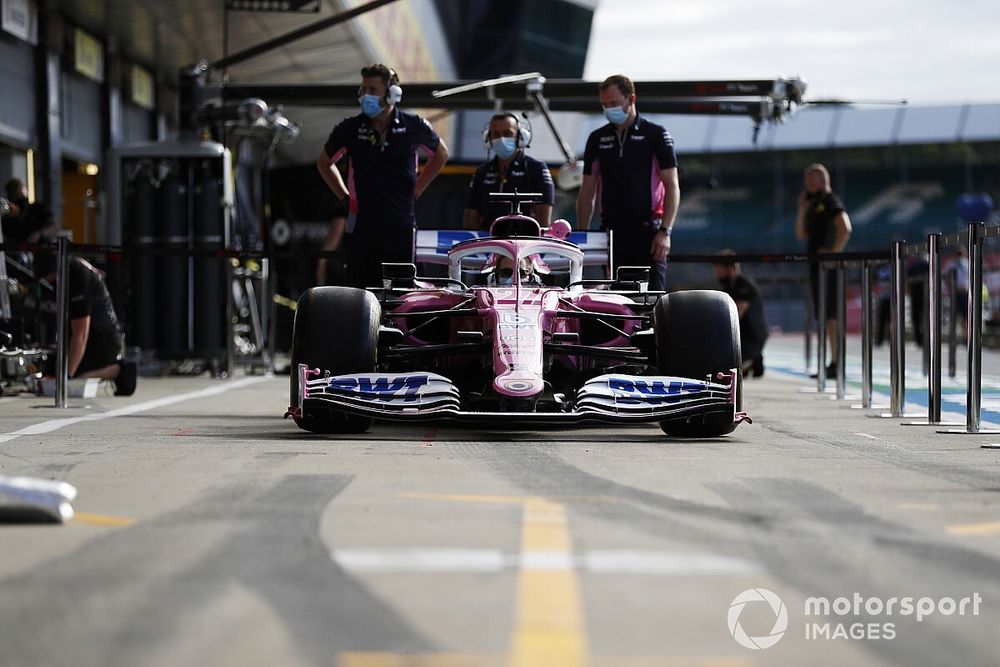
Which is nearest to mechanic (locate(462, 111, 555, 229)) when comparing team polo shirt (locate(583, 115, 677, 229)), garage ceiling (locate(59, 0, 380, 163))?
team polo shirt (locate(583, 115, 677, 229))

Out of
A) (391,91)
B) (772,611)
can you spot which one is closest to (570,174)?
(391,91)

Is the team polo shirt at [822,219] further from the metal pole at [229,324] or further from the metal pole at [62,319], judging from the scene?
the metal pole at [62,319]

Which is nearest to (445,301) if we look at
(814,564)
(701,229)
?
(814,564)

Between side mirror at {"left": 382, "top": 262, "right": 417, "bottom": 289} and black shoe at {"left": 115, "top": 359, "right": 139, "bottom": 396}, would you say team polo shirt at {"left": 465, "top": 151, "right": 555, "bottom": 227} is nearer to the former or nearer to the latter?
side mirror at {"left": 382, "top": 262, "right": 417, "bottom": 289}

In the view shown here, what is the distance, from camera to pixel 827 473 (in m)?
5.59

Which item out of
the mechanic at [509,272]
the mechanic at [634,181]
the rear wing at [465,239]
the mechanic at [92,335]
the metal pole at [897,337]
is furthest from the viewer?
the mechanic at [92,335]

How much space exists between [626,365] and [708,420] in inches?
25.6

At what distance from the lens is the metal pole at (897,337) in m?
9.21

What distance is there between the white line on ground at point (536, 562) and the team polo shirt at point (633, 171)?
5.71 m

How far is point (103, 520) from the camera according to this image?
168 inches

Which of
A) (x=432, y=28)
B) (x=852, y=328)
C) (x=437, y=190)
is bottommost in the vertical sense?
(x=852, y=328)

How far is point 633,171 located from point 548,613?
6465 mm

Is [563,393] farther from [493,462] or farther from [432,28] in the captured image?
[432,28]

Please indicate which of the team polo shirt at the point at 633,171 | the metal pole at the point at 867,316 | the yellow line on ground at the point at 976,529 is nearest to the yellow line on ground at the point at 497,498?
the yellow line on ground at the point at 976,529
